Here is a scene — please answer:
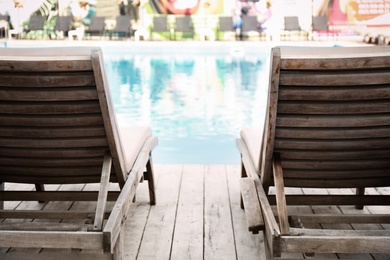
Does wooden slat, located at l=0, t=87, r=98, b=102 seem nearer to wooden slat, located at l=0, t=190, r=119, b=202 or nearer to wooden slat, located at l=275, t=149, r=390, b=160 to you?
wooden slat, located at l=0, t=190, r=119, b=202

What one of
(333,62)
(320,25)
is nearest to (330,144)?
(333,62)

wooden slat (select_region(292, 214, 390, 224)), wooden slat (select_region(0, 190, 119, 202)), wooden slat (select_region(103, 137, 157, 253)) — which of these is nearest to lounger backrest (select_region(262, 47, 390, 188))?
wooden slat (select_region(292, 214, 390, 224))

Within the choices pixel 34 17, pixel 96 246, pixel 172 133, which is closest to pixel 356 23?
pixel 34 17

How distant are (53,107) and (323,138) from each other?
93cm

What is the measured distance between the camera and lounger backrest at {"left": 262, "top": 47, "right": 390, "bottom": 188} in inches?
72.8

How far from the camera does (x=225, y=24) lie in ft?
49.9

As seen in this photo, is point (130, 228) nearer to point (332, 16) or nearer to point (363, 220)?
point (363, 220)

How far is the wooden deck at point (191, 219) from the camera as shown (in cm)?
230

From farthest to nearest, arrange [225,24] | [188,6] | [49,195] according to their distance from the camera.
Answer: [188,6]
[225,24]
[49,195]

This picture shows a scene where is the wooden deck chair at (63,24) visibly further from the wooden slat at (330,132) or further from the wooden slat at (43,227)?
the wooden slat at (330,132)

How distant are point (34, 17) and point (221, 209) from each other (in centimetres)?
1399

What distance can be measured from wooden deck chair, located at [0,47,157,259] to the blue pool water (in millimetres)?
2368

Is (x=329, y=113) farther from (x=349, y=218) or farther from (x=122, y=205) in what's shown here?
(x=122, y=205)

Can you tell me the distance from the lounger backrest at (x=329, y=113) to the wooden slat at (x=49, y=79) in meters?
0.62
